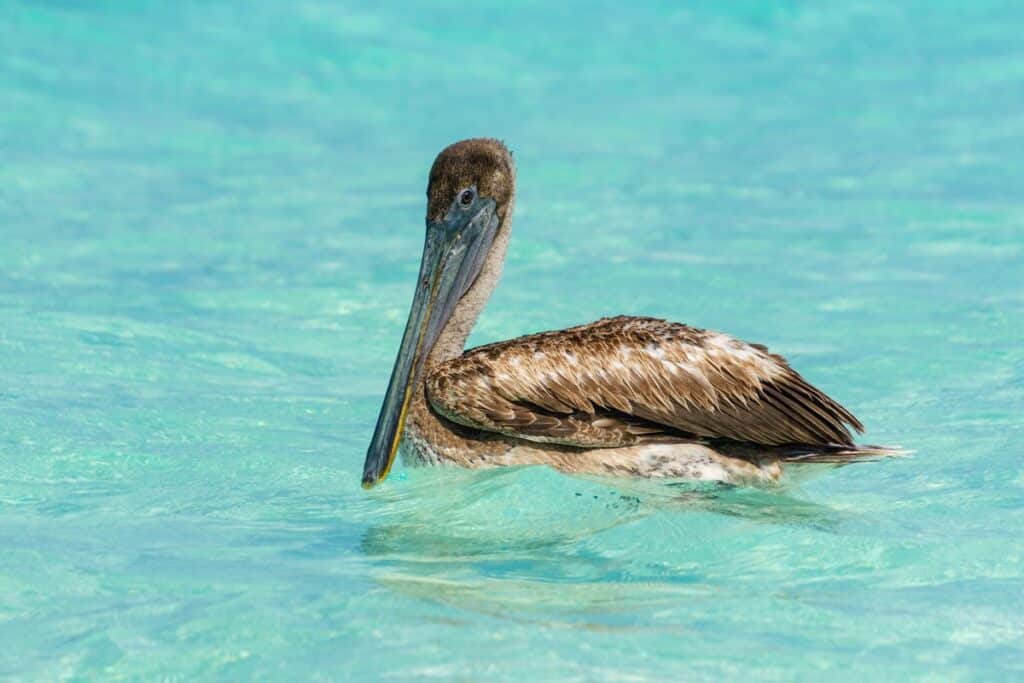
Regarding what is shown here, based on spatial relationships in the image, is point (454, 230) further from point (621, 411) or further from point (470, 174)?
point (621, 411)

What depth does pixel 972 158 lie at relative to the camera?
13.7 meters

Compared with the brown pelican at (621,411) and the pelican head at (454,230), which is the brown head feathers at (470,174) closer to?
the pelican head at (454,230)

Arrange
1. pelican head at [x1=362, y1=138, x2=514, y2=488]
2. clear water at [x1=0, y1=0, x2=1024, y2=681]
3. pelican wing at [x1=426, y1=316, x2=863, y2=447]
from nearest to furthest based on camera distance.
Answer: clear water at [x1=0, y1=0, x2=1024, y2=681] < pelican wing at [x1=426, y1=316, x2=863, y2=447] < pelican head at [x1=362, y1=138, x2=514, y2=488]

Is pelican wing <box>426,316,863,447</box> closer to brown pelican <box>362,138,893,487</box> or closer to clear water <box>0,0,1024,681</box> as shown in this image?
brown pelican <box>362,138,893,487</box>

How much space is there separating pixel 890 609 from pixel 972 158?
9.51m

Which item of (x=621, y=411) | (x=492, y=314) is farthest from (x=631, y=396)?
(x=492, y=314)

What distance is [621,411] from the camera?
6.15 meters

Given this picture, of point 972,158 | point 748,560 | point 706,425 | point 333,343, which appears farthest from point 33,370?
point 972,158

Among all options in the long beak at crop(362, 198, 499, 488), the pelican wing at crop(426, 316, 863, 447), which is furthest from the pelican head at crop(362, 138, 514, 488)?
the pelican wing at crop(426, 316, 863, 447)

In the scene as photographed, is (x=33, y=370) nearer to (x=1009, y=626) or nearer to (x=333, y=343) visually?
(x=333, y=343)

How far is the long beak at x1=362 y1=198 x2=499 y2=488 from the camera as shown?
6.34 m

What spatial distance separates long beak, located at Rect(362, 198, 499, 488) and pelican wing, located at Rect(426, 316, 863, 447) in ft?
0.71

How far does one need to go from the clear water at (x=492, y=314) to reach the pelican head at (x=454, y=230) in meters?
0.61

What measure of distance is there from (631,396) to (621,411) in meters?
0.07
